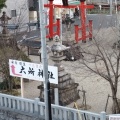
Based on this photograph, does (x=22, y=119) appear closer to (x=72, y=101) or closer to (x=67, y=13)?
(x=72, y=101)

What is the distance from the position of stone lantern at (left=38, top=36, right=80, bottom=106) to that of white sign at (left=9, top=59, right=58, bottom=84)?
1.28m

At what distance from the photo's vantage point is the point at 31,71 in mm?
12078

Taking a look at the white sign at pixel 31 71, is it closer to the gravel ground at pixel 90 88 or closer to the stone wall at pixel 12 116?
the stone wall at pixel 12 116

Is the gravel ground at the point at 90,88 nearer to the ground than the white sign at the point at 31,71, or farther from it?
nearer to the ground

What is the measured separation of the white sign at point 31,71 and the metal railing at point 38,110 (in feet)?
2.45

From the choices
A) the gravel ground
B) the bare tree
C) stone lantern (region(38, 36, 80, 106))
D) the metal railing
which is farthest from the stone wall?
the bare tree

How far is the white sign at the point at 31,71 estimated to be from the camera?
11.8 m

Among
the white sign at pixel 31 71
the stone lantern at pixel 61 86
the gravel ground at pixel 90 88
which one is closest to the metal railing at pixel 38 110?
the white sign at pixel 31 71

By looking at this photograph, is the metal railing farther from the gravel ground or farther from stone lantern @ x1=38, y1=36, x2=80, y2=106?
the gravel ground

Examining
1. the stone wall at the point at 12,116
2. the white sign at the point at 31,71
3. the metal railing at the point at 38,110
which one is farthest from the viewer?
the stone wall at the point at 12,116

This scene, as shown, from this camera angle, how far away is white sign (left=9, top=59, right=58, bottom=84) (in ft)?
38.7

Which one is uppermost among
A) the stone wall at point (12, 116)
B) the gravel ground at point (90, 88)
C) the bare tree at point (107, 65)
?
the bare tree at point (107, 65)

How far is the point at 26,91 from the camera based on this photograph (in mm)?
15422

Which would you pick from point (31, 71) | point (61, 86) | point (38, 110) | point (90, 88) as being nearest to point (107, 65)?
point (61, 86)
